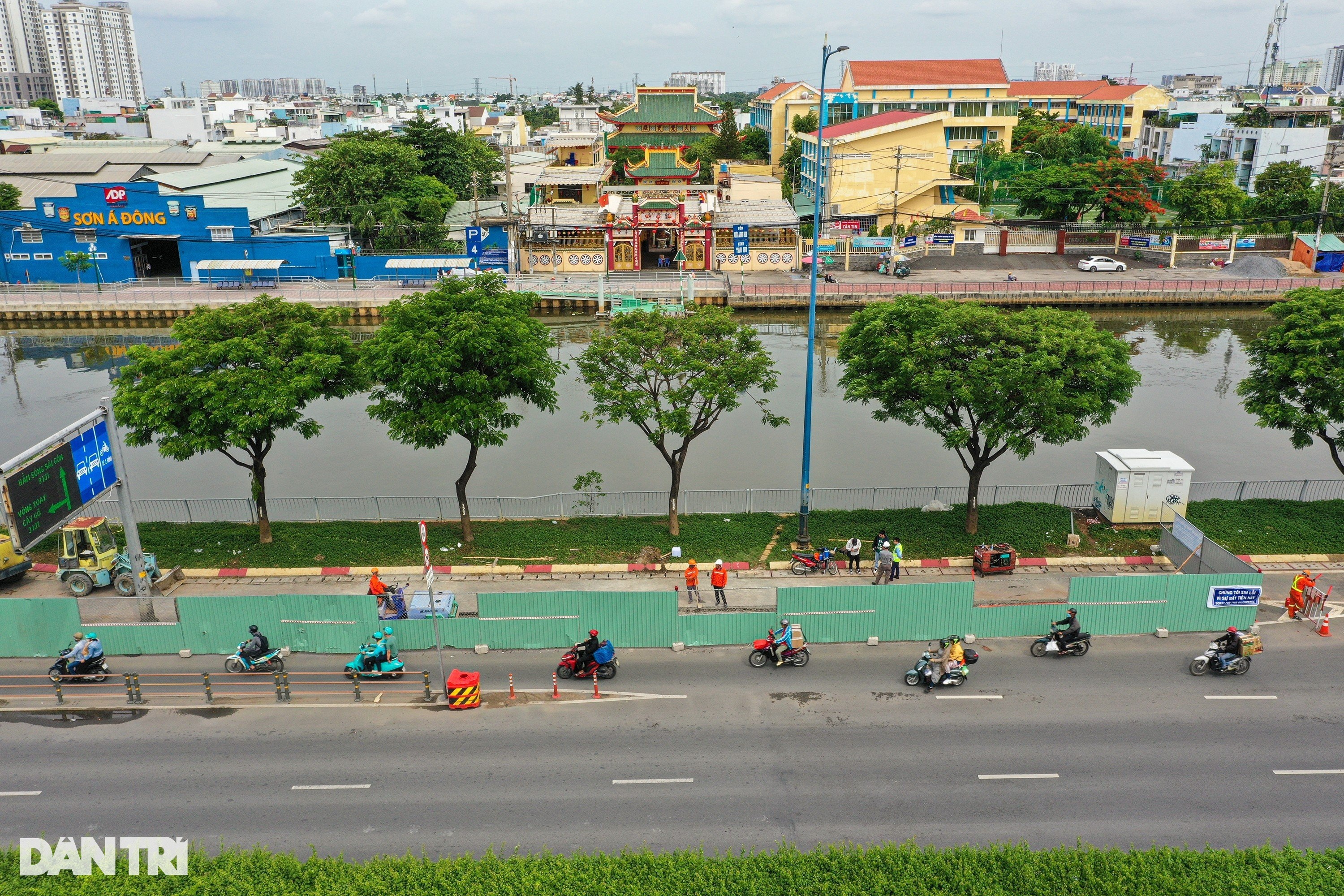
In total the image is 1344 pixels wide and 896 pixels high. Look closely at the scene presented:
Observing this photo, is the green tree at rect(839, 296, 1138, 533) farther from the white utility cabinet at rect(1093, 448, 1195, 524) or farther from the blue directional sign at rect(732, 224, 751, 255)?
the blue directional sign at rect(732, 224, 751, 255)

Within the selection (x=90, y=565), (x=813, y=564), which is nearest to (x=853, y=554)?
(x=813, y=564)

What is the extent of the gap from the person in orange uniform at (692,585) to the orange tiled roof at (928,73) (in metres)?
98.1

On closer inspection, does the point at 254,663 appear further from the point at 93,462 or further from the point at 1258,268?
the point at 1258,268

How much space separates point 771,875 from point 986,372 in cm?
1695

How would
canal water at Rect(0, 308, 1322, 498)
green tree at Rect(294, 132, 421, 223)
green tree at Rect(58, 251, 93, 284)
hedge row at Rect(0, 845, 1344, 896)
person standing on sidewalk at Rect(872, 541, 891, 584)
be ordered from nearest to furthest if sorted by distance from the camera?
hedge row at Rect(0, 845, 1344, 896)
person standing on sidewalk at Rect(872, 541, 891, 584)
canal water at Rect(0, 308, 1322, 498)
green tree at Rect(58, 251, 93, 284)
green tree at Rect(294, 132, 421, 223)

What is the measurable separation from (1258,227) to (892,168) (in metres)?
30.7

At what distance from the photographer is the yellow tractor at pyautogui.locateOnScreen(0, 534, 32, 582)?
26.0 metres

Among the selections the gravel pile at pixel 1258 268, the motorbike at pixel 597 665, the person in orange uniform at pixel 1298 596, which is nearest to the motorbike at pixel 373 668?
the motorbike at pixel 597 665

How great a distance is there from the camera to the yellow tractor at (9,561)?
26.0 meters

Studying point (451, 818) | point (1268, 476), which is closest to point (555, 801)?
point (451, 818)

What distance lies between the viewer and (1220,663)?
70.3ft

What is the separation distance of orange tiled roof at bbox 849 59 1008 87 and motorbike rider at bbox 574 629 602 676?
10258 centimetres

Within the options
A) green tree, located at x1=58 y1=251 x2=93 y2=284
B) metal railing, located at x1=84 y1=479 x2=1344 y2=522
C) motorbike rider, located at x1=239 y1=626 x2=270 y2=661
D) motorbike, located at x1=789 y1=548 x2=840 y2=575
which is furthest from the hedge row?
green tree, located at x1=58 y1=251 x2=93 y2=284

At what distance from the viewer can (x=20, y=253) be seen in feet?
222
